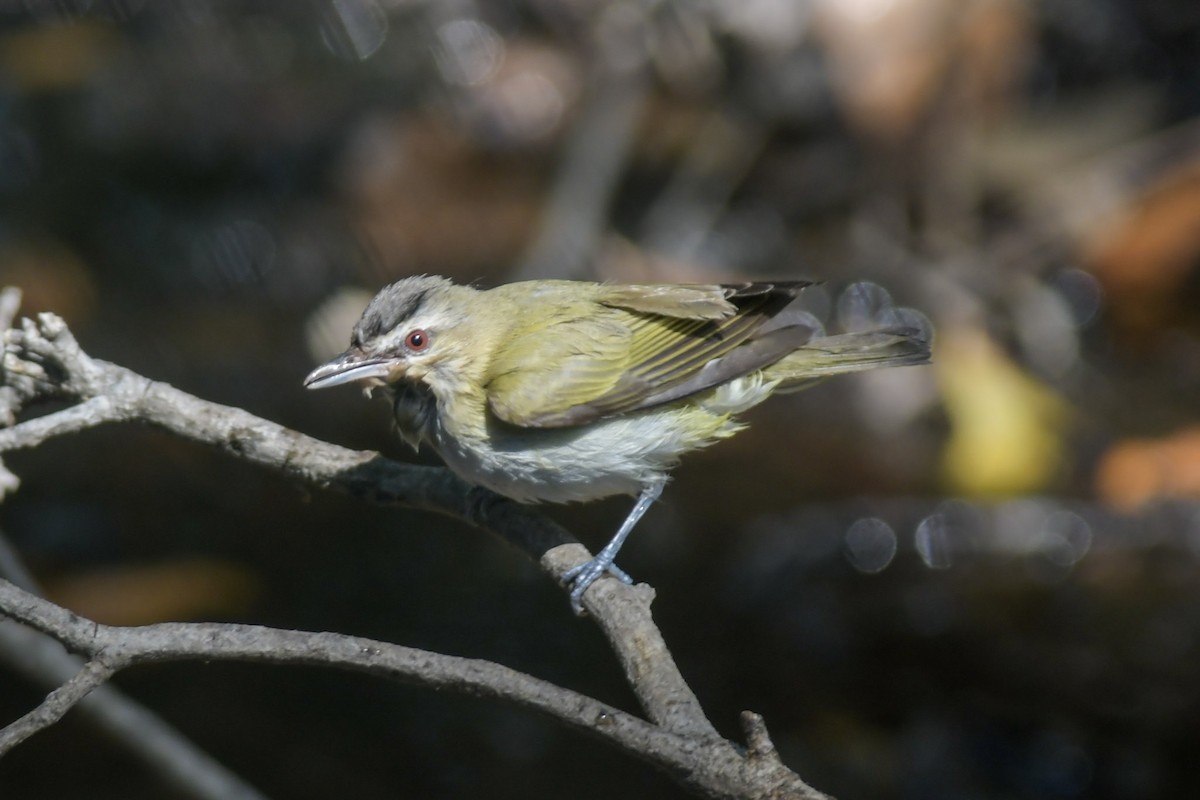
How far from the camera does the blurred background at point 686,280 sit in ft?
20.0

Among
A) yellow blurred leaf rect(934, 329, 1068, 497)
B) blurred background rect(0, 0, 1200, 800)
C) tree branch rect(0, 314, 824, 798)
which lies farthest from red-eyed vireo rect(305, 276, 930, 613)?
yellow blurred leaf rect(934, 329, 1068, 497)

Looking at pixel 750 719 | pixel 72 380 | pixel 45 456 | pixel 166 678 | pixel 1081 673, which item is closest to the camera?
pixel 750 719

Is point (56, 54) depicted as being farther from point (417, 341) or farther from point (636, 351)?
Result: point (636, 351)

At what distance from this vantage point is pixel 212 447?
13.2 ft

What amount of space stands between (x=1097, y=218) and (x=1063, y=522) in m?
3.19

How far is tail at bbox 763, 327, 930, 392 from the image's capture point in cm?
465

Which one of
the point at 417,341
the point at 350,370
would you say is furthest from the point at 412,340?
the point at 350,370

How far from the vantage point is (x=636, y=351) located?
4609 mm

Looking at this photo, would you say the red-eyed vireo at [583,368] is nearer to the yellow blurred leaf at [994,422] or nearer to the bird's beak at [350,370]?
the bird's beak at [350,370]

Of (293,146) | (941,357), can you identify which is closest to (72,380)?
(941,357)

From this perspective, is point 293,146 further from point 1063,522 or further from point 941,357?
point 1063,522

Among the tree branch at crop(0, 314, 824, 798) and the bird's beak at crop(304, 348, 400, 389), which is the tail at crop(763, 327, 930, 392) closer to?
the tree branch at crop(0, 314, 824, 798)

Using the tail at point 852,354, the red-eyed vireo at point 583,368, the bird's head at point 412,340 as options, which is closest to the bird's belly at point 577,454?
the red-eyed vireo at point 583,368

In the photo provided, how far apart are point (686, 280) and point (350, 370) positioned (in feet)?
15.7
